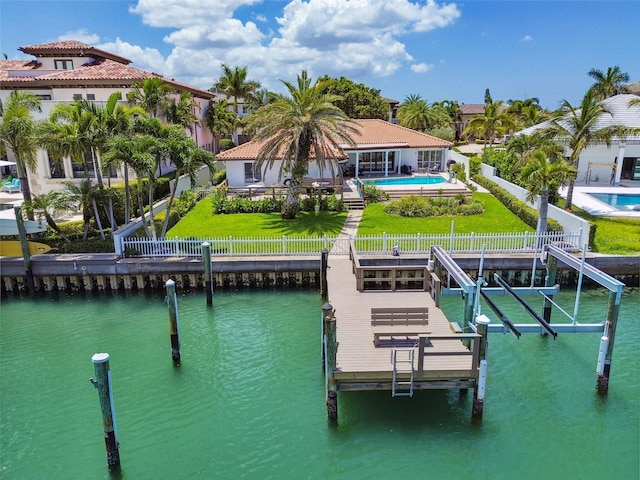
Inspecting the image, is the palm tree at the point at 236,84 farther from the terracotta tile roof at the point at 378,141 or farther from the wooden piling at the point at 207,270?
the wooden piling at the point at 207,270

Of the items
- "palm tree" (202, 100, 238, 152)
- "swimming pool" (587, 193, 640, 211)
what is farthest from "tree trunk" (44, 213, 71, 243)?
"swimming pool" (587, 193, 640, 211)

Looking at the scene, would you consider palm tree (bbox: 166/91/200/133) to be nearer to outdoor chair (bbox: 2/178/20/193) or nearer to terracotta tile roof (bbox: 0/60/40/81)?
outdoor chair (bbox: 2/178/20/193)

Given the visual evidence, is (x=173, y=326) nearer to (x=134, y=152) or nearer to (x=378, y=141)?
(x=134, y=152)

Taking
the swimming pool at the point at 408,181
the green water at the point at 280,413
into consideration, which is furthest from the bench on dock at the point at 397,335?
the swimming pool at the point at 408,181

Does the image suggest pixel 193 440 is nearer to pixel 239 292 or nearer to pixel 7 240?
pixel 239 292

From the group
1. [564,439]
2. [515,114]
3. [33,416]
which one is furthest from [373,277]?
[515,114]

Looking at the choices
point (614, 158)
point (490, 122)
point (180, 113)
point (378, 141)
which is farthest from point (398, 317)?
point (490, 122)

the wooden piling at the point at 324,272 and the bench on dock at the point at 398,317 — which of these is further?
the wooden piling at the point at 324,272
